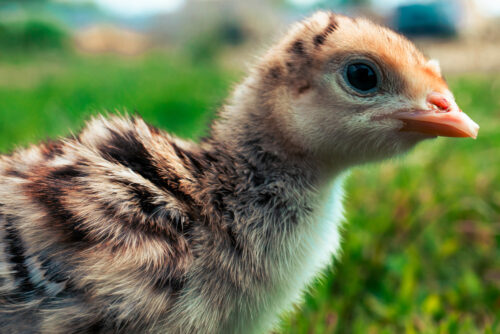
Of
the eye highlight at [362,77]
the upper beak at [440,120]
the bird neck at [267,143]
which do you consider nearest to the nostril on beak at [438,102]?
the upper beak at [440,120]

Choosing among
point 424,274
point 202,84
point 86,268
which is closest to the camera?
point 86,268

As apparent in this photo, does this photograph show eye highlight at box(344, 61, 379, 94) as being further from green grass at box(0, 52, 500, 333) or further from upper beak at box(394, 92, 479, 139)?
green grass at box(0, 52, 500, 333)

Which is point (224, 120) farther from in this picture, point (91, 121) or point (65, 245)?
point (65, 245)

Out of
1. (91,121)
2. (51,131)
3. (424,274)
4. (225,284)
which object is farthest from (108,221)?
(51,131)

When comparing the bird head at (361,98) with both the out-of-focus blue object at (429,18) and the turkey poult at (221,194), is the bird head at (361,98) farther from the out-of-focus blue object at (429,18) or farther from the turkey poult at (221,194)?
the out-of-focus blue object at (429,18)

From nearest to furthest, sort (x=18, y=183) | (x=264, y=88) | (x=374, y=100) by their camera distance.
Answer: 1. (x=18, y=183)
2. (x=374, y=100)
3. (x=264, y=88)

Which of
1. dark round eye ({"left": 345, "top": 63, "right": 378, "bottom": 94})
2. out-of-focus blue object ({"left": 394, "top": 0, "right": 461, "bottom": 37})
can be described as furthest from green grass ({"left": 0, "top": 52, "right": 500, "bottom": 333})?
out-of-focus blue object ({"left": 394, "top": 0, "right": 461, "bottom": 37})

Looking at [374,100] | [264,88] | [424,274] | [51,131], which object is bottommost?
[51,131]
